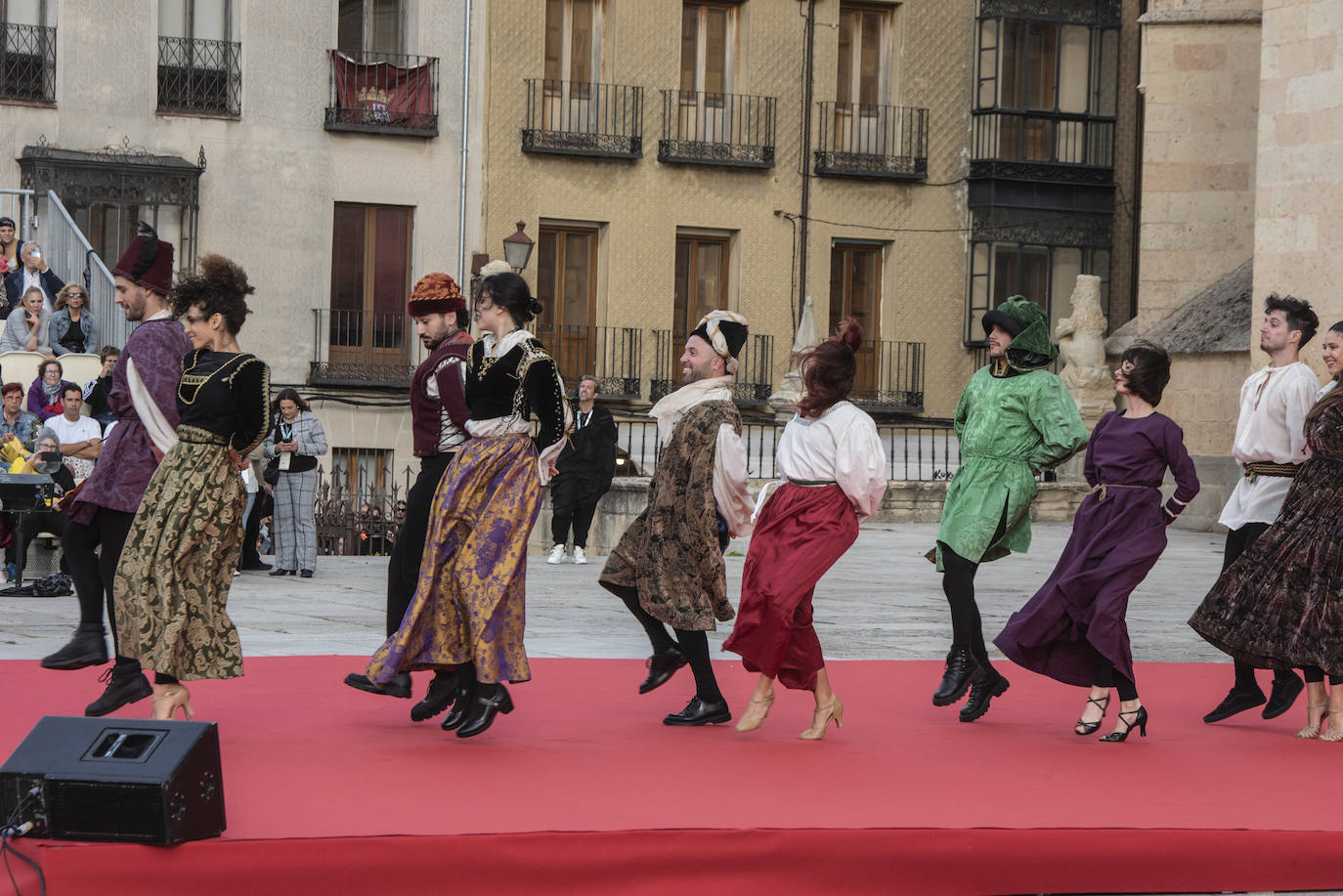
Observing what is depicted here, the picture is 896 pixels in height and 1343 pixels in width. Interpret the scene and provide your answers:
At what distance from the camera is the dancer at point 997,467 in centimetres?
782

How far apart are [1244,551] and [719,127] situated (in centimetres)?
1944

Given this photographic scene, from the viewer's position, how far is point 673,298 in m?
26.7

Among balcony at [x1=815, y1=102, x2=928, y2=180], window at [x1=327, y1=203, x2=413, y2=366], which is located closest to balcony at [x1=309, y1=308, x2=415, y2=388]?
window at [x1=327, y1=203, x2=413, y2=366]

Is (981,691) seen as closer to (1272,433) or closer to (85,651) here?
(1272,433)

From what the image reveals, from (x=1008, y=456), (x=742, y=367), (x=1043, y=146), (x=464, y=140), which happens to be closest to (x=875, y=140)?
(x=1043, y=146)

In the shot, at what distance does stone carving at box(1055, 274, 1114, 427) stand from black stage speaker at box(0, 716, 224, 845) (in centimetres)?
1863

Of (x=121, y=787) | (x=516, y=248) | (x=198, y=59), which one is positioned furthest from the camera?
(x=198, y=59)

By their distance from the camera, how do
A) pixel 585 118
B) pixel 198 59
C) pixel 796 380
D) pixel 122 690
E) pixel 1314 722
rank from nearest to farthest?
pixel 122 690, pixel 1314 722, pixel 796 380, pixel 198 59, pixel 585 118

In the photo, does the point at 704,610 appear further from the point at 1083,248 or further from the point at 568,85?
the point at 1083,248

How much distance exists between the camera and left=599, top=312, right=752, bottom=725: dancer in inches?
291

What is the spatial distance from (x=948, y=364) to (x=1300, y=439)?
1987 centimetres

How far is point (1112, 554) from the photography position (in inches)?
295

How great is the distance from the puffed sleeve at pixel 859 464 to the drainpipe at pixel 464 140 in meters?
18.5

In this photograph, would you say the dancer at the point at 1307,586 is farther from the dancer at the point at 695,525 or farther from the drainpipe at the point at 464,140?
the drainpipe at the point at 464,140
